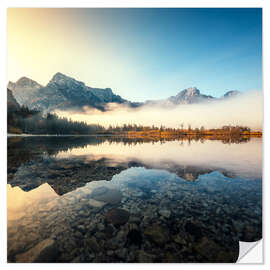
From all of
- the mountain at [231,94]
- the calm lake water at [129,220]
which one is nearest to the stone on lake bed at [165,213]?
the calm lake water at [129,220]

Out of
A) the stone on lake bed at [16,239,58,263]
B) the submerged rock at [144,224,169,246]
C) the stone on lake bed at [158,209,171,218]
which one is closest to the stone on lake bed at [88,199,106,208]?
the stone on lake bed at [16,239,58,263]

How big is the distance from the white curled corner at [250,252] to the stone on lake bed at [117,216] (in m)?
3.12

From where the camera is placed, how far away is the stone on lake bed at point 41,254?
277 cm

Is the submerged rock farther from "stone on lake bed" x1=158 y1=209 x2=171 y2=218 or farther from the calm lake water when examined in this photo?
"stone on lake bed" x1=158 y1=209 x2=171 y2=218

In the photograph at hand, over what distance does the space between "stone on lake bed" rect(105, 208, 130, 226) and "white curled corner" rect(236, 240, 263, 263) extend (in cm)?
312

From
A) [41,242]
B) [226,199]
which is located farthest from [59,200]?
[226,199]

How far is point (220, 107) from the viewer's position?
35.1ft

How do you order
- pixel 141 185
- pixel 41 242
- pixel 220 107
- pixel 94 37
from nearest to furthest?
pixel 41 242 < pixel 141 185 < pixel 94 37 < pixel 220 107

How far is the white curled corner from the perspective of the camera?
327cm

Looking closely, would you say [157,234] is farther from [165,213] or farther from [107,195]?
[107,195]

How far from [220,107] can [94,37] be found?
11.2 meters

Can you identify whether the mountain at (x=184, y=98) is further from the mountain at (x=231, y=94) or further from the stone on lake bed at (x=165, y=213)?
the stone on lake bed at (x=165, y=213)

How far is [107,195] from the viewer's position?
5.18m
